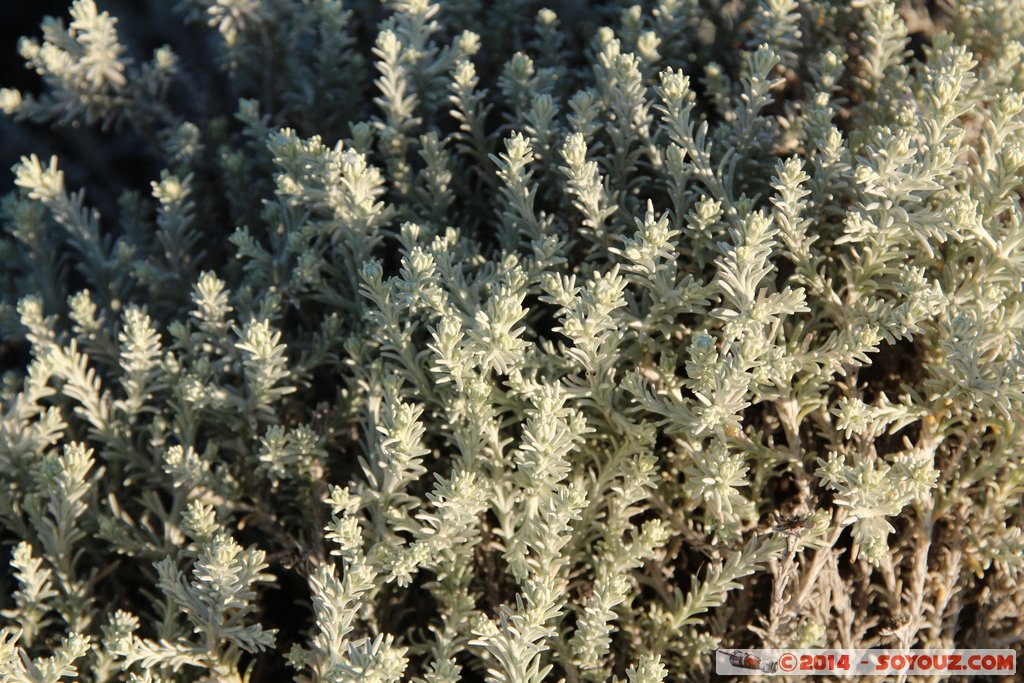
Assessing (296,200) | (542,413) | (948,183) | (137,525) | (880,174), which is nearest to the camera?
(542,413)

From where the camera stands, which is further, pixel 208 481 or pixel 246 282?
pixel 246 282

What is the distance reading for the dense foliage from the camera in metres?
1.96

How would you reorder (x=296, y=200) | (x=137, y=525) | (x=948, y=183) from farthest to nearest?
(x=137, y=525)
(x=296, y=200)
(x=948, y=183)

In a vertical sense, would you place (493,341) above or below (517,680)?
above

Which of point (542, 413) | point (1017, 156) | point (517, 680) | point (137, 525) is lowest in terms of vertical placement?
point (517, 680)

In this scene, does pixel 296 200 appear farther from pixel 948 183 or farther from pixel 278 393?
pixel 948 183

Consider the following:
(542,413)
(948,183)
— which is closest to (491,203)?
(542,413)

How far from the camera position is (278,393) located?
2.27 m

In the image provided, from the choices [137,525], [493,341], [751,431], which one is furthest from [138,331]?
[751,431]

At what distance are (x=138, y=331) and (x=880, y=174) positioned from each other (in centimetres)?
180

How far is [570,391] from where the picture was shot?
203 cm

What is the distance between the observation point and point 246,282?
2.65 m

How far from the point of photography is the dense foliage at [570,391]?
6.44ft

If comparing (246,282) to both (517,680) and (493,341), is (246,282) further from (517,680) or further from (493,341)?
(517,680)
